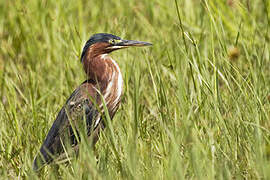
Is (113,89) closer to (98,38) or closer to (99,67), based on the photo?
(99,67)

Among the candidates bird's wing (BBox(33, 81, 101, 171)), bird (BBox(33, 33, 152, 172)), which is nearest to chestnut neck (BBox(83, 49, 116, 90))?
bird (BBox(33, 33, 152, 172))

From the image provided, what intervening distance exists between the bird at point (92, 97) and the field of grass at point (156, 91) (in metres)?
0.12

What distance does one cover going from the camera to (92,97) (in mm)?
3883

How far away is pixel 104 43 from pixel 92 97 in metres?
0.53

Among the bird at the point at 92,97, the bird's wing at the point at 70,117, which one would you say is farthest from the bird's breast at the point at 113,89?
the bird's wing at the point at 70,117

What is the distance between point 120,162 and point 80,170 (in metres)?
0.25

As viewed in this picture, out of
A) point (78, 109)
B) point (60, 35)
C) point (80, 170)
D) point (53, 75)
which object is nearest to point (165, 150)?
point (80, 170)

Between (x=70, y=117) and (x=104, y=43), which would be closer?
(x=70, y=117)

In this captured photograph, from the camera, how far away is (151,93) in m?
4.48

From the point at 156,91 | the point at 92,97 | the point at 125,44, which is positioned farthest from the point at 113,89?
the point at 156,91

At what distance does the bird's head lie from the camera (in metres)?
4.13

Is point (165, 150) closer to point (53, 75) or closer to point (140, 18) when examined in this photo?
point (53, 75)

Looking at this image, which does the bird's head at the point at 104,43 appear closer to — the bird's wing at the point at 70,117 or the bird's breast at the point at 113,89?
the bird's breast at the point at 113,89

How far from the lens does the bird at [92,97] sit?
12.7 feet
